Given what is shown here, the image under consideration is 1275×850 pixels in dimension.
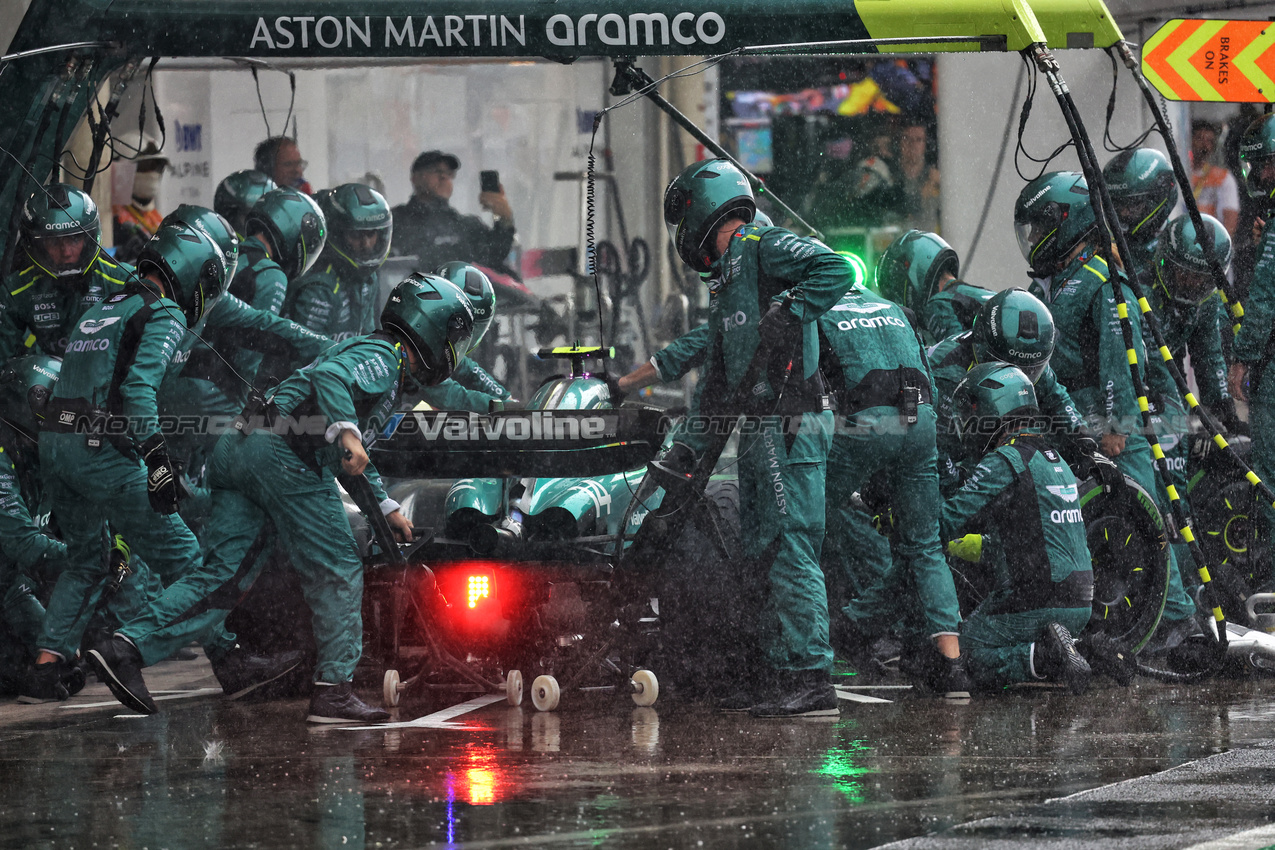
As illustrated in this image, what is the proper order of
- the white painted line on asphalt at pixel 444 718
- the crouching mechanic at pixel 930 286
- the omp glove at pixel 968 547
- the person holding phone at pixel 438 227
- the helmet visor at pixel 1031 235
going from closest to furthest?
1. the white painted line on asphalt at pixel 444 718
2. the omp glove at pixel 968 547
3. the helmet visor at pixel 1031 235
4. the crouching mechanic at pixel 930 286
5. the person holding phone at pixel 438 227

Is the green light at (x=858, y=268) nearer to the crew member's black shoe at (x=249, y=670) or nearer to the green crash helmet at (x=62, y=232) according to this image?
the crew member's black shoe at (x=249, y=670)

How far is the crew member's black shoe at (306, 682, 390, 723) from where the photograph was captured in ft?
21.3

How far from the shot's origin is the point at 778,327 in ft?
21.4

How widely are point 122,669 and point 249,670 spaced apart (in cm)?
88

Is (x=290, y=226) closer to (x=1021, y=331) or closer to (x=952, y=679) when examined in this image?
(x=1021, y=331)

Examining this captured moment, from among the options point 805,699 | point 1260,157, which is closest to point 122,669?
point 805,699

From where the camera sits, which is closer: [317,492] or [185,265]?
[317,492]

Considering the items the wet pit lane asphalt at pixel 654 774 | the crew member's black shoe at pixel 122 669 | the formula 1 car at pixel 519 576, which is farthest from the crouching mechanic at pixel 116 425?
the formula 1 car at pixel 519 576

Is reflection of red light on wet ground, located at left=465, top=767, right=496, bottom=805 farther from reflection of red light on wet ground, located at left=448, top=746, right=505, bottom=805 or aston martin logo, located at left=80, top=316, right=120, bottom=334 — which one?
aston martin logo, located at left=80, top=316, right=120, bottom=334

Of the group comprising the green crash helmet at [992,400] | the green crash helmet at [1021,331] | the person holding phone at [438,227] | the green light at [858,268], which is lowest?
the green crash helmet at [992,400]

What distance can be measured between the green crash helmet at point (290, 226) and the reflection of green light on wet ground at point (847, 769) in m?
4.58

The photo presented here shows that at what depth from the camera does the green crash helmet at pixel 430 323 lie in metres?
6.79

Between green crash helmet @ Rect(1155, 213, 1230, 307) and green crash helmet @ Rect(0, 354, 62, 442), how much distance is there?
5.18 meters

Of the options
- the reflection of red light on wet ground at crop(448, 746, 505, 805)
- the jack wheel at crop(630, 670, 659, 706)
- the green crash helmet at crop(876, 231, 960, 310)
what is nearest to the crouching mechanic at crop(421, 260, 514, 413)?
the jack wheel at crop(630, 670, 659, 706)
